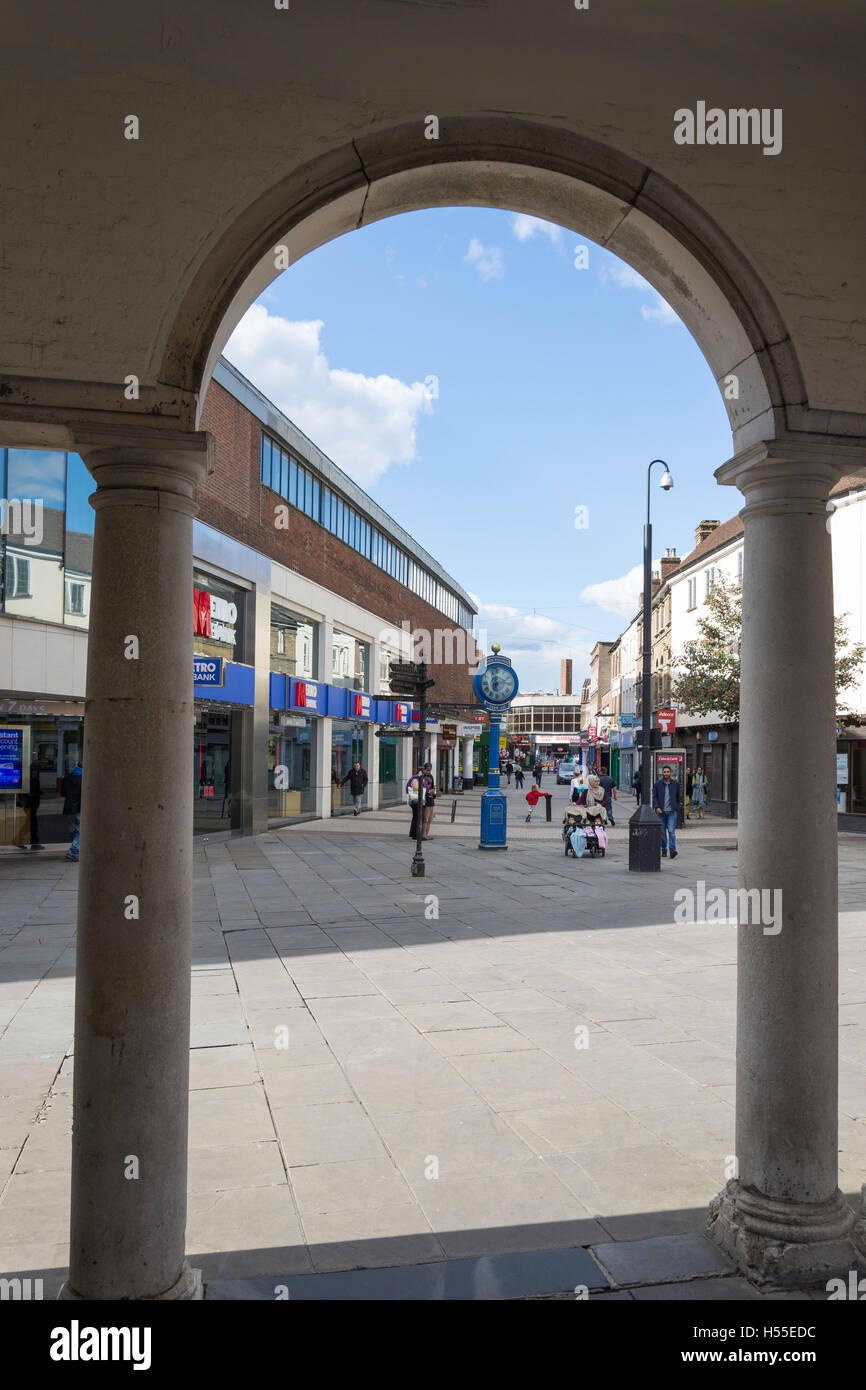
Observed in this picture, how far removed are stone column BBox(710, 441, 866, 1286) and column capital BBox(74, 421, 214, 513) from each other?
6.84 feet

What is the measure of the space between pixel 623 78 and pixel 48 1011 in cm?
655

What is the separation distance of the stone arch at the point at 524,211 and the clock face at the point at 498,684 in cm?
1613

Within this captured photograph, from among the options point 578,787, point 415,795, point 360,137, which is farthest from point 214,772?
point 360,137

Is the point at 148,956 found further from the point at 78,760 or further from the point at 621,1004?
the point at 78,760

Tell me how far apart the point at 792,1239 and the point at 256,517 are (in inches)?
787

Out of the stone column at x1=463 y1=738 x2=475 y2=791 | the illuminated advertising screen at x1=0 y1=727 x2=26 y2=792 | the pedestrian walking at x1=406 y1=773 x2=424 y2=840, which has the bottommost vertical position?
the stone column at x1=463 y1=738 x2=475 y2=791

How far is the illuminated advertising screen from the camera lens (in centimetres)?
1592

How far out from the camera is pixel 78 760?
55.9 ft

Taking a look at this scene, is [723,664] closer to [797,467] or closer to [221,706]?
[221,706]

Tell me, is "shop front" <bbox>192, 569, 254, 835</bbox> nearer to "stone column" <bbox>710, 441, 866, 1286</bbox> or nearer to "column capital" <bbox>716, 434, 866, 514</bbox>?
"column capital" <bbox>716, 434, 866, 514</bbox>

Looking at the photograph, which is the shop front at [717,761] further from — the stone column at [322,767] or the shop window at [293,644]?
the shop window at [293,644]

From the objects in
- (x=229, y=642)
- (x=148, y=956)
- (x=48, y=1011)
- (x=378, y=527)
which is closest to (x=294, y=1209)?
(x=148, y=956)

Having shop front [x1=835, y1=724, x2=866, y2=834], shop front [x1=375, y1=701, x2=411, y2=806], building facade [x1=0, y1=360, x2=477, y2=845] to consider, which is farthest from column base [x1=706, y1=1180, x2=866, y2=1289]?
shop front [x1=375, y1=701, x2=411, y2=806]

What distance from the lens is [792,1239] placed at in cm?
342
